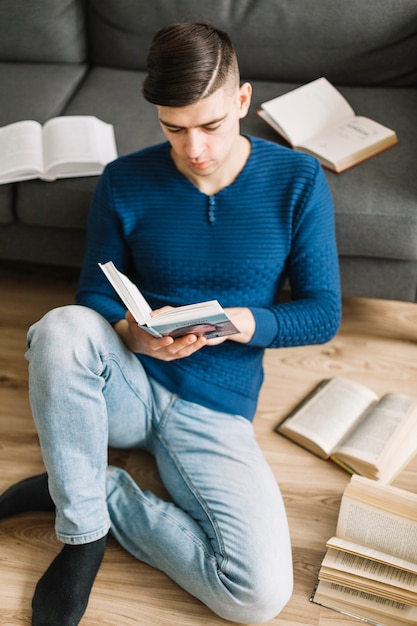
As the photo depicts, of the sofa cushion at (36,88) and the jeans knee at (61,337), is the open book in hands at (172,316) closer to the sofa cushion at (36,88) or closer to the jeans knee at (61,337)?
the jeans knee at (61,337)

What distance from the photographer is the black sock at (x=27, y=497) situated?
5.27ft

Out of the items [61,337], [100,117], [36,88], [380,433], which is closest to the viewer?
[61,337]

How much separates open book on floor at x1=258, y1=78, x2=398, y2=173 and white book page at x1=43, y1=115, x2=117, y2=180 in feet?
1.47

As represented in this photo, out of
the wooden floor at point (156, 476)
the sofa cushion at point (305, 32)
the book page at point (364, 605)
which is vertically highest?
the sofa cushion at point (305, 32)

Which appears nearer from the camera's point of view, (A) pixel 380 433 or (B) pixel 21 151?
(A) pixel 380 433

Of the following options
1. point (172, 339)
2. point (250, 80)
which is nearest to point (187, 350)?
point (172, 339)

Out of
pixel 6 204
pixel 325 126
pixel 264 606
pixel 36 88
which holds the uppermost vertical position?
pixel 325 126

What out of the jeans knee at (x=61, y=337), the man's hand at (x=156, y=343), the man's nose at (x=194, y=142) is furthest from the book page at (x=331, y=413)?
the man's nose at (x=194, y=142)

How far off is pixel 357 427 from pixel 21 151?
44.7 inches

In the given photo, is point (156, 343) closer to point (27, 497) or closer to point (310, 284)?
point (310, 284)

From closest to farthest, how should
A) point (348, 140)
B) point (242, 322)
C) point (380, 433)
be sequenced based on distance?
point (242, 322) < point (380, 433) < point (348, 140)

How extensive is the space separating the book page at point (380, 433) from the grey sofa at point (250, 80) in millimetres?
330

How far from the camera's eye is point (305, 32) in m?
2.18

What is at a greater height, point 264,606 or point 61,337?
point 61,337
